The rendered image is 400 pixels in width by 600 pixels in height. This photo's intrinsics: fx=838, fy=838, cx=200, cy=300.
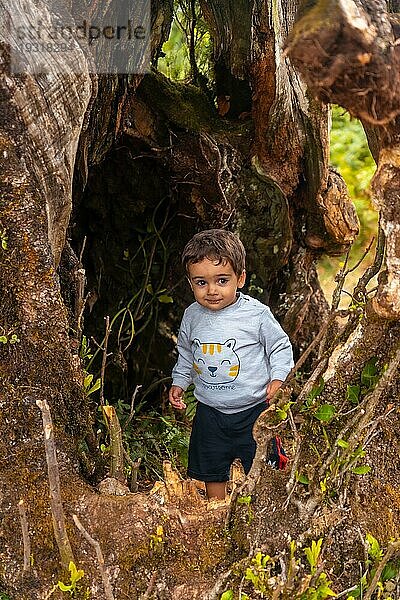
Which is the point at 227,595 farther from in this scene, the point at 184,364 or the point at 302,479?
the point at 184,364

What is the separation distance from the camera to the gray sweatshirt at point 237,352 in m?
3.55

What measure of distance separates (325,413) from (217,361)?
84cm

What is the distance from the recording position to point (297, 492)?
2793 mm

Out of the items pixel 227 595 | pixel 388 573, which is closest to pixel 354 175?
pixel 388 573

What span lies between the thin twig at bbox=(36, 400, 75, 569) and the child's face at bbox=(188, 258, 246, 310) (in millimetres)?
1233

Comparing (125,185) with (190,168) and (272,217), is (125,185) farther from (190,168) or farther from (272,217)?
(272,217)

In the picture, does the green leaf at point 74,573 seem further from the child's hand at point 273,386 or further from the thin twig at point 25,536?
the child's hand at point 273,386

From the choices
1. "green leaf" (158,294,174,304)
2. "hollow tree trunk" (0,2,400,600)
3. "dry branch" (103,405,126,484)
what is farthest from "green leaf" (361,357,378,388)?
"green leaf" (158,294,174,304)


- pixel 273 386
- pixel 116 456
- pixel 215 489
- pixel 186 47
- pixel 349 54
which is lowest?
pixel 215 489

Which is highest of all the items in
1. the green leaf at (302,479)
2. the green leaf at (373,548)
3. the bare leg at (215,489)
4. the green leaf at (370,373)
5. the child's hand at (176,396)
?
the green leaf at (370,373)

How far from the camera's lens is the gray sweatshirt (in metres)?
3.55

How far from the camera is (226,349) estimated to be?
3.56 meters

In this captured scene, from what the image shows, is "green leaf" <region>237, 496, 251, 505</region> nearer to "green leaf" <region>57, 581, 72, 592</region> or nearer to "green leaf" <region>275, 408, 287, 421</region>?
"green leaf" <region>275, 408, 287, 421</region>

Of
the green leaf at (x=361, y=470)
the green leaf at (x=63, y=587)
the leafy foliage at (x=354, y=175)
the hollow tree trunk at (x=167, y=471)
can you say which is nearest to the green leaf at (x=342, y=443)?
the hollow tree trunk at (x=167, y=471)
